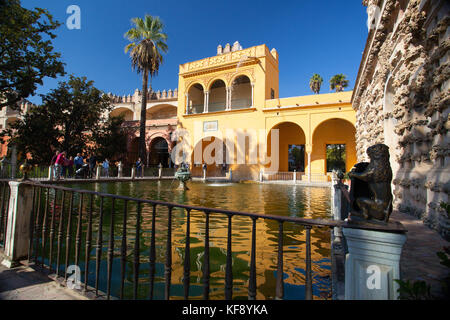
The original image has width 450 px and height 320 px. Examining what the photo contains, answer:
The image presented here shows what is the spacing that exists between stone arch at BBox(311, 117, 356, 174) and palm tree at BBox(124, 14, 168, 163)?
15189mm

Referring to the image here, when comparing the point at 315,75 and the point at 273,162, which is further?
the point at 315,75

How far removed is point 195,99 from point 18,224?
944 inches

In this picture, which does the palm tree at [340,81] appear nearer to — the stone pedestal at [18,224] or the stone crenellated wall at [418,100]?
the stone crenellated wall at [418,100]

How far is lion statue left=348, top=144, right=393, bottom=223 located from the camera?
1610 mm

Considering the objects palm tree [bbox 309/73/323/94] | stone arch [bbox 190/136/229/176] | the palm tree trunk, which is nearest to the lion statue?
the palm tree trunk

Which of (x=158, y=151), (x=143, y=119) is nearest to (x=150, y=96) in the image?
(x=158, y=151)

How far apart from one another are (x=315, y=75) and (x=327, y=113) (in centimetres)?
1672

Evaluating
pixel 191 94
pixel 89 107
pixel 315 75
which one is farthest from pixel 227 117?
pixel 315 75

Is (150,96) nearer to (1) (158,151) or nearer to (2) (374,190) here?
(1) (158,151)

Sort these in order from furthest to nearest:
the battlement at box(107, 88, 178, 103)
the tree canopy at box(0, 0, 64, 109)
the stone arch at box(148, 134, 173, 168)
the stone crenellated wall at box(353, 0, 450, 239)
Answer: the battlement at box(107, 88, 178, 103) → the stone arch at box(148, 134, 173, 168) → the tree canopy at box(0, 0, 64, 109) → the stone crenellated wall at box(353, 0, 450, 239)

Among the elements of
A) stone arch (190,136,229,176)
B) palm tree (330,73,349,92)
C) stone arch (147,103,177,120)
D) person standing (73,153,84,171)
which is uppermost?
palm tree (330,73,349,92)

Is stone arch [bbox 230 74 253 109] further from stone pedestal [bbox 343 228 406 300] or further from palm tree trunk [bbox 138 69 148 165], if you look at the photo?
stone pedestal [bbox 343 228 406 300]

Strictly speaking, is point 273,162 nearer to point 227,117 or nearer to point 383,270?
point 227,117
